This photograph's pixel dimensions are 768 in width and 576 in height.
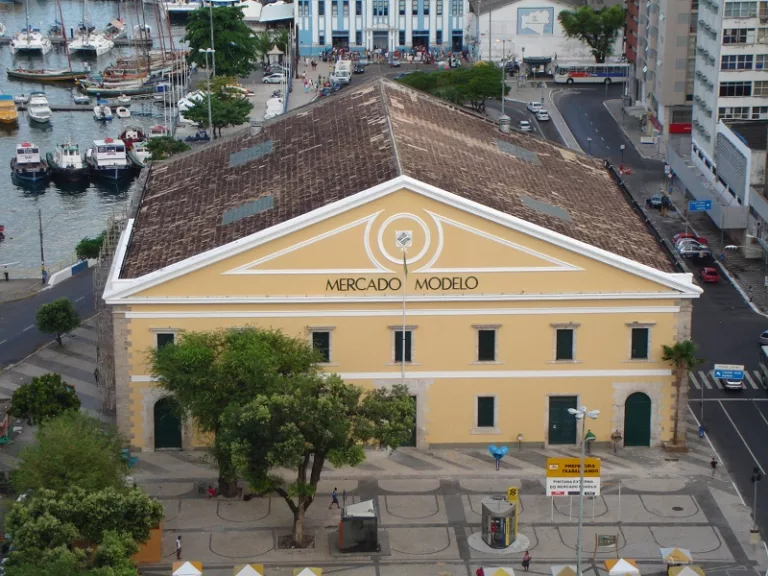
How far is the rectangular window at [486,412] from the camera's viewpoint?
98938 mm

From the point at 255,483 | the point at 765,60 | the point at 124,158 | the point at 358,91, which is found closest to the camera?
the point at 255,483

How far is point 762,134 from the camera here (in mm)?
148000

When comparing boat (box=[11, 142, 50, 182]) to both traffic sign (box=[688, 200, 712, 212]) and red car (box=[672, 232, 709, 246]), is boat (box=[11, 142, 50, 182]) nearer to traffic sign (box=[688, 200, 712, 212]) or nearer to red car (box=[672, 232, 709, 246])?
traffic sign (box=[688, 200, 712, 212])

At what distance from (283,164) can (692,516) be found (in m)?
36.7

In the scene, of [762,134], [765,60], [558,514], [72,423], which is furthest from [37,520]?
[765,60]

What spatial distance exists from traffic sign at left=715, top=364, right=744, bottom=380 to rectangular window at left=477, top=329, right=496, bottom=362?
1944 cm

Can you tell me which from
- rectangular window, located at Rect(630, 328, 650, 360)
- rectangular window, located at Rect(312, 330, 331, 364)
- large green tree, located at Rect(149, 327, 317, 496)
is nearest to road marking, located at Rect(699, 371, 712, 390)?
rectangular window, located at Rect(630, 328, 650, 360)

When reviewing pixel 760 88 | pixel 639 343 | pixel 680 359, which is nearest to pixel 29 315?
pixel 639 343

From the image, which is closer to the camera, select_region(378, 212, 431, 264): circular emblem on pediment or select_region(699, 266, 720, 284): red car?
select_region(378, 212, 431, 264): circular emblem on pediment

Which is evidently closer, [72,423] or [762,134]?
[72,423]

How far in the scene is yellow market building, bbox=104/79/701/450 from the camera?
95.3 m

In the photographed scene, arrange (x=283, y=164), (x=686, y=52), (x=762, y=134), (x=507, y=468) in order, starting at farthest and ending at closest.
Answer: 1. (x=686, y=52)
2. (x=762, y=134)
3. (x=283, y=164)
4. (x=507, y=468)

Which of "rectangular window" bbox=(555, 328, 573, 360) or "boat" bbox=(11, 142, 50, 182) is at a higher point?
"rectangular window" bbox=(555, 328, 573, 360)

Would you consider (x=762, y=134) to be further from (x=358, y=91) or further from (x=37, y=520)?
(x=37, y=520)
